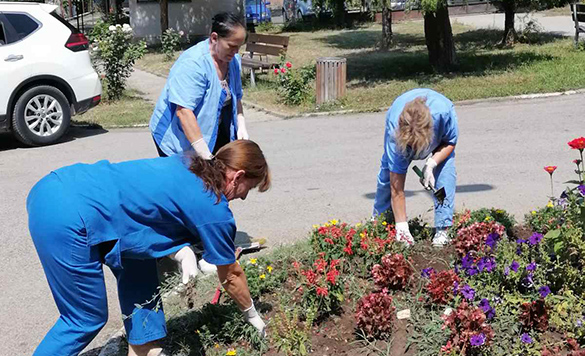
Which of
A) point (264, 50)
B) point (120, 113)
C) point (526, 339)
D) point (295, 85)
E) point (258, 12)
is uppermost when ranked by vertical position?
point (258, 12)

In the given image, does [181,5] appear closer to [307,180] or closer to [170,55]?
[170,55]

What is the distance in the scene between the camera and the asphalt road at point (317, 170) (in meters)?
5.43

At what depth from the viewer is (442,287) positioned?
12.9ft

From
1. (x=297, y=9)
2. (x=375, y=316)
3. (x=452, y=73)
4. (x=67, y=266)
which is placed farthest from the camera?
(x=297, y=9)

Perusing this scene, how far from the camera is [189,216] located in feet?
10.2

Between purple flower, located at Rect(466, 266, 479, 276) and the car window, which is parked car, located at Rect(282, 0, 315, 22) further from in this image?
purple flower, located at Rect(466, 266, 479, 276)

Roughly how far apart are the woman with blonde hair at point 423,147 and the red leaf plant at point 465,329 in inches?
47.5

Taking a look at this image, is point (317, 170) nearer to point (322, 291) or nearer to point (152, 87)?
point (322, 291)

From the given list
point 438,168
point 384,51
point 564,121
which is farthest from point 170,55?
point 438,168

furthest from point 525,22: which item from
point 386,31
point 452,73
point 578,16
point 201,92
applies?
point 201,92

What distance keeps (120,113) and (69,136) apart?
1.70m

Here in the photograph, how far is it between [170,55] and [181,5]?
6.53 meters

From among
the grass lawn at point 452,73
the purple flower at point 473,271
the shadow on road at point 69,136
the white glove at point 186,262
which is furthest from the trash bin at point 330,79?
the white glove at point 186,262

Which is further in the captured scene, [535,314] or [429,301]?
[429,301]
